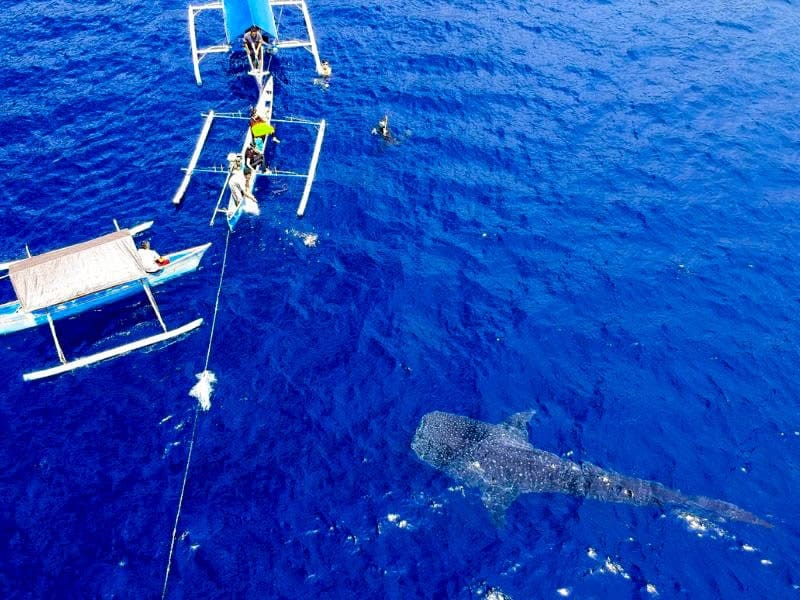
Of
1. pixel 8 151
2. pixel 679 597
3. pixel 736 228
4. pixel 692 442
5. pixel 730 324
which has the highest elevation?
pixel 8 151

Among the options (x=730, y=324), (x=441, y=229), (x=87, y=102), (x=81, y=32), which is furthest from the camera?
(x=81, y=32)

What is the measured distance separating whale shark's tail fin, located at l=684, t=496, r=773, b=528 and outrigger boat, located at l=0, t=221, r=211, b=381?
22034 millimetres

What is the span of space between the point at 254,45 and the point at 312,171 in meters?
12.9

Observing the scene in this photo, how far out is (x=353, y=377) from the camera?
27.2m

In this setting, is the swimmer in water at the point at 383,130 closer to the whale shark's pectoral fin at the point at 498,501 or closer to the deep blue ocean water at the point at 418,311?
the deep blue ocean water at the point at 418,311

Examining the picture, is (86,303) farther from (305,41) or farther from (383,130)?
(305,41)

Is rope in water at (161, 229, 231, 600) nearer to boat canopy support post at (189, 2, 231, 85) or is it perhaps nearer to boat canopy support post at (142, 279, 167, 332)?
boat canopy support post at (142, 279, 167, 332)

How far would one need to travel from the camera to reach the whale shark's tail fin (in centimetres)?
2309

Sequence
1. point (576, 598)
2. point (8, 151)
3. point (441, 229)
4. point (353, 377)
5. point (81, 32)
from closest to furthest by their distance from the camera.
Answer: point (576, 598) < point (353, 377) < point (441, 229) < point (8, 151) < point (81, 32)

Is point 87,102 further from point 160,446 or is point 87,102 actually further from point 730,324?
point 730,324

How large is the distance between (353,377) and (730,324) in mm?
18067

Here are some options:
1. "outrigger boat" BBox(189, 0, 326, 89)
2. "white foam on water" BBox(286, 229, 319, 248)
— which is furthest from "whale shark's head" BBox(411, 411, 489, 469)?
"outrigger boat" BBox(189, 0, 326, 89)

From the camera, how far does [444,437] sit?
24.9m

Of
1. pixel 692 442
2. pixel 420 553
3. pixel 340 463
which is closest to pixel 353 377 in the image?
pixel 340 463
